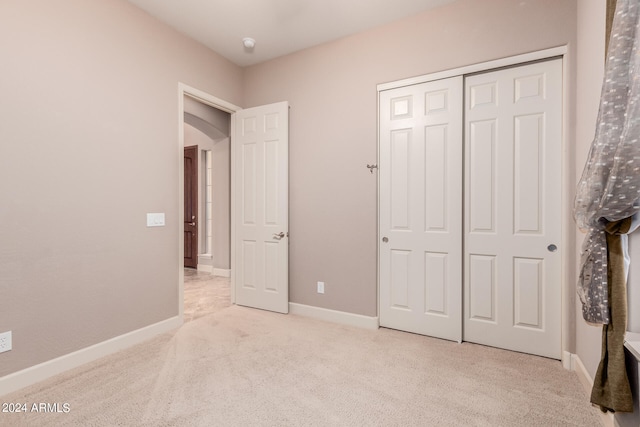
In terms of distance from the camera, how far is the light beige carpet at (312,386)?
5.77 feet

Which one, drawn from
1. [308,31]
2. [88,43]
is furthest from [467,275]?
[88,43]

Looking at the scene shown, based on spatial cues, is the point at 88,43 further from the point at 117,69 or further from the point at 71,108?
the point at 71,108

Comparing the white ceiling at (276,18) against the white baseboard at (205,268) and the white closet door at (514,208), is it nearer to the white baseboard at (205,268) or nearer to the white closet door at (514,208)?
the white closet door at (514,208)

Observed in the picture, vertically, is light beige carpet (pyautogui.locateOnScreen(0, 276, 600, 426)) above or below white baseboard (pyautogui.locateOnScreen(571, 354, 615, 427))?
below

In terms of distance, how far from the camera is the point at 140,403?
1.88 meters

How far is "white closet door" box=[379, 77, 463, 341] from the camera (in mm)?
2746

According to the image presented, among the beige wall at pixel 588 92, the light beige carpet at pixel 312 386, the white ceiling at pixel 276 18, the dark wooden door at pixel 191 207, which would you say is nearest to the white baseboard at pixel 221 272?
the dark wooden door at pixel 191 207

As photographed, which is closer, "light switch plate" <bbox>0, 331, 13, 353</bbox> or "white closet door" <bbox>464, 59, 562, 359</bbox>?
"light switch plate" <bbox>0, 331, 13, 353</bbox>

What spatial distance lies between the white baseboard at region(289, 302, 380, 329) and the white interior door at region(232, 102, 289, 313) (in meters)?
0.15

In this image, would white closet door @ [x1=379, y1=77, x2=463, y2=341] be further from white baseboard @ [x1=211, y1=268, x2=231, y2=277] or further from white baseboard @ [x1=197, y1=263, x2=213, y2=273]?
white baseboard @ [x1=197, y1=263, x2=213, y2=273]

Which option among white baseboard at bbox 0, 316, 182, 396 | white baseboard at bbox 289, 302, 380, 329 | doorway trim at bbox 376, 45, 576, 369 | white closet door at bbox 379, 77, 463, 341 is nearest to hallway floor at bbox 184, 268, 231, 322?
white baseboard at bbox 0, 316, 182, 396

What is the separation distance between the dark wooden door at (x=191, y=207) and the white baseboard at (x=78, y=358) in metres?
3.22

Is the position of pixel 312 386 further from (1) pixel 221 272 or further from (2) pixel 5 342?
(1) pixel 221 272

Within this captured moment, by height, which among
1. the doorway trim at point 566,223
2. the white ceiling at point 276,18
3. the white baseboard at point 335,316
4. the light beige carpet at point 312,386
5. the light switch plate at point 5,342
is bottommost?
the light beige carpet at point 312,386
